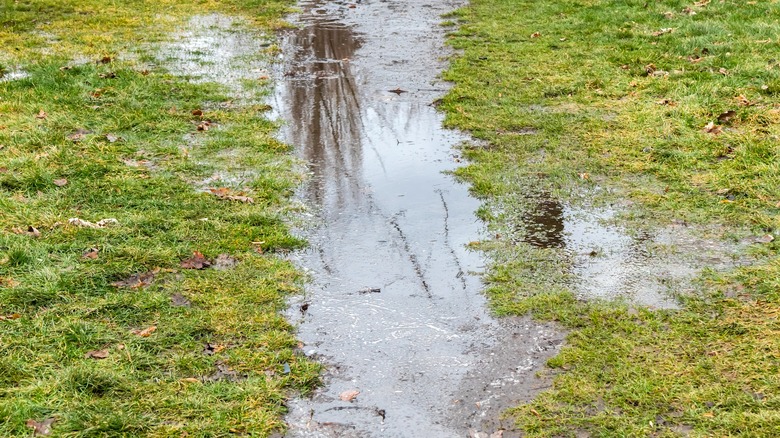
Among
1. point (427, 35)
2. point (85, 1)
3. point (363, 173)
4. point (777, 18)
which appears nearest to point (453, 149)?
point (363, 173)

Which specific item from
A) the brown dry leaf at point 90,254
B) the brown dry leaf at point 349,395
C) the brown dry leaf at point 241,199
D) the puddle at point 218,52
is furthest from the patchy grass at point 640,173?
the puddle at point 218,52

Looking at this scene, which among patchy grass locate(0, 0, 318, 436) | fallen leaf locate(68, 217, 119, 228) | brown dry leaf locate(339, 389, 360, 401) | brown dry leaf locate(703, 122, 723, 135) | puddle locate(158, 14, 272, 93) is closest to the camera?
patchy grass locate(0, 0, 318, 436)

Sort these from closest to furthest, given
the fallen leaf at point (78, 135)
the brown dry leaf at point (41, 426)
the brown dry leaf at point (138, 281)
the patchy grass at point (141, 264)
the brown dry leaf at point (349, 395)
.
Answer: the brown dry leaf at point (41, 426) < the patchy grass at point (141, 264) < the brown dry leaf at point (349, 395) < the brown dry leaf at point (138, 281) < the fallen leaf at point (78, 135)

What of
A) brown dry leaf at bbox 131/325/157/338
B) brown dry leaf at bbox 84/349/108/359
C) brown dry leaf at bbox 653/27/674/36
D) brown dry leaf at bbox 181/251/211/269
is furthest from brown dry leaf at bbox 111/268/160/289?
brown dry leaf at bbox 653/27/674/36

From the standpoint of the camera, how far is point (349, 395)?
3.96 metres

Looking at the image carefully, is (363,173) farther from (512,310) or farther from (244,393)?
(244,393)

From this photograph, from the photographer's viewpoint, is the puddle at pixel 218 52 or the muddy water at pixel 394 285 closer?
the muddy water at pixel 394 285

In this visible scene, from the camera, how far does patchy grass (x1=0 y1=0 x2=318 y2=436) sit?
12.6 feet

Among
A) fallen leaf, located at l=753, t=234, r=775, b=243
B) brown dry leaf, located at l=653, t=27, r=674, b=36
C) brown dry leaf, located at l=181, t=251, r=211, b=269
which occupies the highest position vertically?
brown dry leaf, located at l=653, t=27, r=674, b=36

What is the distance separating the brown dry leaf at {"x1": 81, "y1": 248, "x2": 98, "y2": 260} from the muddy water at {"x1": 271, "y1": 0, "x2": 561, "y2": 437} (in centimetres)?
136

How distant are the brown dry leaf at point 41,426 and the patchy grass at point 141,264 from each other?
0.03m

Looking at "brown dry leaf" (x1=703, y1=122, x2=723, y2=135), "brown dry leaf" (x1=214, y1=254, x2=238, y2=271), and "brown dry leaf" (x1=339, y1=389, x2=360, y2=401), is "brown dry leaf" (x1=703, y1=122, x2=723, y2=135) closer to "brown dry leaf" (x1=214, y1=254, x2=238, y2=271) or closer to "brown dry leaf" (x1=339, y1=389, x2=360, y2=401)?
"brown dry leaf" (x1=214, y1=254, x2=238, y2=271)

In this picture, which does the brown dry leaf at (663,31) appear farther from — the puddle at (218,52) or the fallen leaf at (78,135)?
the fallen leaf at (78,135)

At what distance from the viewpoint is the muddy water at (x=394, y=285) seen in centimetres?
389
